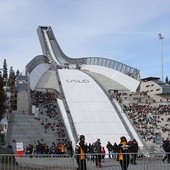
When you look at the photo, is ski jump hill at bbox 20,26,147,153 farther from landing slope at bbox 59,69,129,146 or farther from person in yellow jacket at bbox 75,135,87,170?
person in yellow jacket at bbox 75,135,87,170

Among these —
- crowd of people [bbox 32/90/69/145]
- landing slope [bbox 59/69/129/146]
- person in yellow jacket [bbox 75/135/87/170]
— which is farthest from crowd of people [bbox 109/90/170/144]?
person in yellow jacket [bbox 75/135/87/170]

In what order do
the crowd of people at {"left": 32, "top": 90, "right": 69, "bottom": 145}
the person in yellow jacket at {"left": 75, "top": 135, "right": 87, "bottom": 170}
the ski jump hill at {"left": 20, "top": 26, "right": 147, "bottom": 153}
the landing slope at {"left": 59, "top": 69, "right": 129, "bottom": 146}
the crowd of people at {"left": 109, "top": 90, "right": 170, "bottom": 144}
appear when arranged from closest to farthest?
the person in yellow jacket at {"left": 75, "top": 135, "right": 87, "bottom": 170}
the crowd of people at {"left": 32, "top": 90, "right": 69, "bottom": 145}
the landing slope at {"left": 59, "top": 69, "right": 129, "bottom": 146}
the ski jump hill at {"left": 20, "top": 26, "right": 147, "bottom": 153}
the crowd of people at {"left": 109, "top": 90, "right": 170, "bottom": 144}

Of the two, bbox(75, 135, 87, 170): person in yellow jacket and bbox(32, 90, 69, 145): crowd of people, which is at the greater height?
bbox(32, 90, 69, 145): crowd of people

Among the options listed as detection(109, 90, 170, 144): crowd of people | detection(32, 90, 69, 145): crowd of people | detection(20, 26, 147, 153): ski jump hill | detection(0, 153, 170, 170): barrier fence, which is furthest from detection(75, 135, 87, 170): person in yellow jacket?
detection(109, 90, 170, 144): crowd of people

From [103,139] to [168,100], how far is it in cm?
2218

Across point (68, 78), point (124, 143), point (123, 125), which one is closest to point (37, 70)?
point (68, 78)

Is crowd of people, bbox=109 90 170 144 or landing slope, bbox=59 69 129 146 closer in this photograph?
landing slope, bbox=59 69 129 146

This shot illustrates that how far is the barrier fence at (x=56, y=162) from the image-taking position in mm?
14555

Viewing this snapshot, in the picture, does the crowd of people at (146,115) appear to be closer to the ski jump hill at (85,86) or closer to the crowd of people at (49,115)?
the ski jump hill at (85,86)

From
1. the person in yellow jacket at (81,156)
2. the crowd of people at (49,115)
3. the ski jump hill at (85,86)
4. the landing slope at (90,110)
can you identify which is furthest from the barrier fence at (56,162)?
the landing slope at (90,110)

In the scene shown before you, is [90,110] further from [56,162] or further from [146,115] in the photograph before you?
[56,162]

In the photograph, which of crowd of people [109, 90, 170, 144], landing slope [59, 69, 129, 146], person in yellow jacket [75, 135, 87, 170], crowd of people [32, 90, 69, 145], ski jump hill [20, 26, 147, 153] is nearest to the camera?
person in yellow jacket [75, 135, 87, 170]

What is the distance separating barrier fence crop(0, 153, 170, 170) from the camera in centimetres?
1455

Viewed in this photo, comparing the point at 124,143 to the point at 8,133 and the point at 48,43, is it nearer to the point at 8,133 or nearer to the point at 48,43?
the point at 8,133
